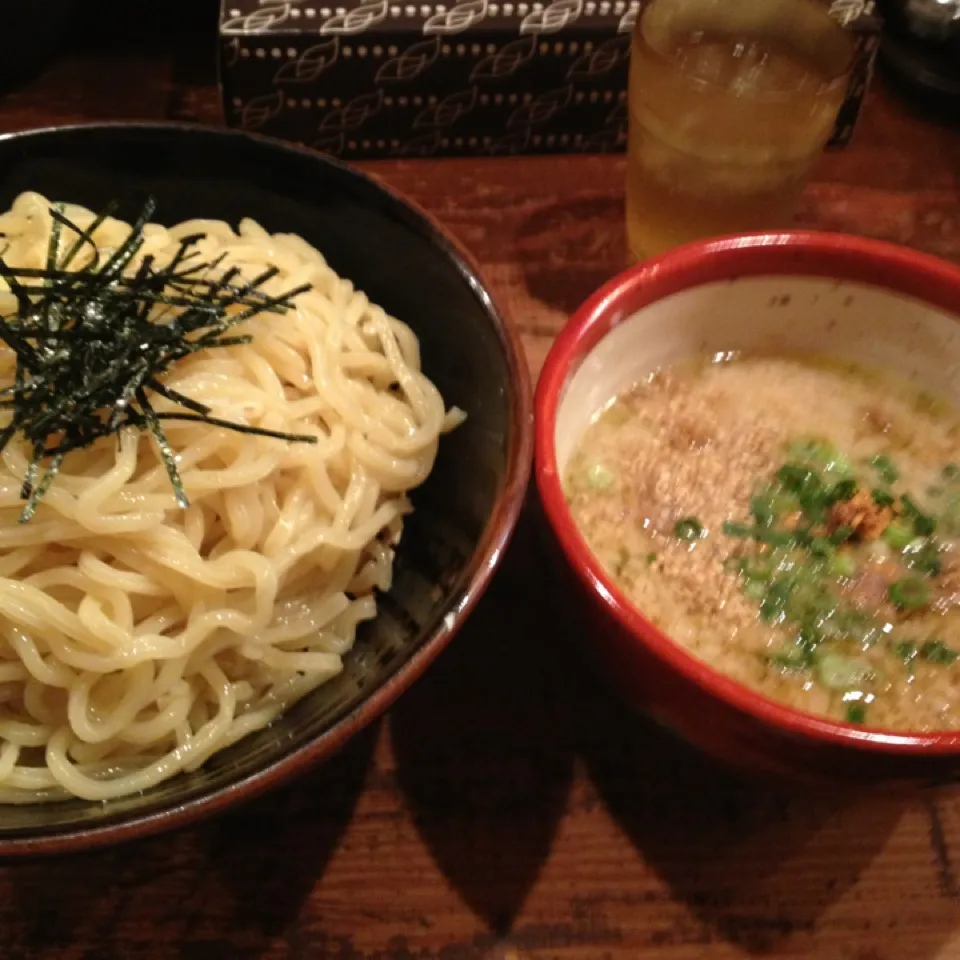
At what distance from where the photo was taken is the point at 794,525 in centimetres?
132

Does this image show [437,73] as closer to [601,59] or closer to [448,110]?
[448,110]

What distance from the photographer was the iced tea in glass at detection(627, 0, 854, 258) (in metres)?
1.69

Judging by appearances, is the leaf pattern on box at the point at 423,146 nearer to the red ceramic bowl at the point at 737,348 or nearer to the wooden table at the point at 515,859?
the red ceramic bowl at the point at 737,348

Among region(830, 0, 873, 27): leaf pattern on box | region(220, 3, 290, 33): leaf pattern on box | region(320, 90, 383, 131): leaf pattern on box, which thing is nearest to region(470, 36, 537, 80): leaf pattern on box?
region(320, 90, 383, 131): leaf pattern on box

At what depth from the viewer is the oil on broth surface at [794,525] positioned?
1.19 m

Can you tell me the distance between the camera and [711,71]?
1.80m

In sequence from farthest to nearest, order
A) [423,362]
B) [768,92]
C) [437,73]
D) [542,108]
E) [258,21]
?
[542,108] → [437,73] → [258,21] → [768,92] → [423,362]

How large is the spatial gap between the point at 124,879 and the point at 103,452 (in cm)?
55

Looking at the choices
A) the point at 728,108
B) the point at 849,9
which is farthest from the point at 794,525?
the point at 849,9

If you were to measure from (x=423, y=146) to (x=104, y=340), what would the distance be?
3.98 ft

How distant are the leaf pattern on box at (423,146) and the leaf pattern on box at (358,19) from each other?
0.91 feet

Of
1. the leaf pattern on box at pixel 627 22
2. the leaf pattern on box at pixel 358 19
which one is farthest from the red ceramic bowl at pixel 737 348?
the leaf pattern on box at pixel 358 19

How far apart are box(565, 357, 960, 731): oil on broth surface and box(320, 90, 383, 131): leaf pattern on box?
104 centimetres

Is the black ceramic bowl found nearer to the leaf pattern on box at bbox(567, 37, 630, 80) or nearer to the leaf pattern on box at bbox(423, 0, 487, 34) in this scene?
the leaf pattern on box at bbox(423, 0, 487, 34)
